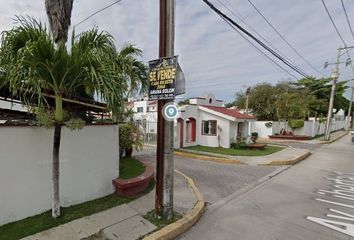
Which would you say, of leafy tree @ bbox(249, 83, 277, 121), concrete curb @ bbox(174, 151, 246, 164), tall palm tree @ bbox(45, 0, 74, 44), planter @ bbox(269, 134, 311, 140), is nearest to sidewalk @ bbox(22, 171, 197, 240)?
tall palm tree @ bbox(45, 0, 74, 44)

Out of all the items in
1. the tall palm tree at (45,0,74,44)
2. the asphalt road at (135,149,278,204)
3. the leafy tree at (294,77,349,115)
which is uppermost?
the leafy tree at (294,77,349,115)

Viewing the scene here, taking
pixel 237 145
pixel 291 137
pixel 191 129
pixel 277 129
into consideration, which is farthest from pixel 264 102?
pixel 191 129

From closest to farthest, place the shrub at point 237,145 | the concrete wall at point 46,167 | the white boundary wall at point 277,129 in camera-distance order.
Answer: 1. the concrete wall at point 46,167
2. the shrub at point 237,145
3. the white boundary wall at point 277,129

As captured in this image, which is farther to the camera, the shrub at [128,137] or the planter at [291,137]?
the planter at [291,137]

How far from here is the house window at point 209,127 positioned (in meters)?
19.0

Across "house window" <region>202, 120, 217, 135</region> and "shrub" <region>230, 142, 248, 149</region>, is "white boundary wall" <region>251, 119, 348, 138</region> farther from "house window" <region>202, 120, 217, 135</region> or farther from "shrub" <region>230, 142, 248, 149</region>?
"house window" <region>202, 120, 217, 135</region>

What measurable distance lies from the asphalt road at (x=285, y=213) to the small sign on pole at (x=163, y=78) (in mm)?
2698

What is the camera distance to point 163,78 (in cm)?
525

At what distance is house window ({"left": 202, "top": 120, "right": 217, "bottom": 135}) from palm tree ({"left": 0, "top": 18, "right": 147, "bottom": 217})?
14672 millimetres

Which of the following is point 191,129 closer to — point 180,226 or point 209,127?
point 209,127

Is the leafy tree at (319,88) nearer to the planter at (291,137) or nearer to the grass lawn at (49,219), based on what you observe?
the planter at (291,137)

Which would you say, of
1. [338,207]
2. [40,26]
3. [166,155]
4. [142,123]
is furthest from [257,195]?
[142,123]

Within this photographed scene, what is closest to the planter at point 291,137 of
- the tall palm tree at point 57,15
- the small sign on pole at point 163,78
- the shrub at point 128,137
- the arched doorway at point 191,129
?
the arched doorway at point 191,129

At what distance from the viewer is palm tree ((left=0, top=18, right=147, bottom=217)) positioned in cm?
396
